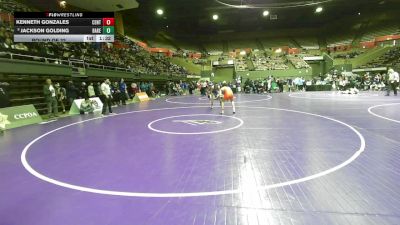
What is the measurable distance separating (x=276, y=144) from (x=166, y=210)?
149 inches

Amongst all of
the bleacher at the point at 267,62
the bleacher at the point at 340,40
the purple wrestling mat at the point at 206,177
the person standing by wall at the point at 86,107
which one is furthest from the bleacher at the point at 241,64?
the purple wrestling mat at the point at 206,177

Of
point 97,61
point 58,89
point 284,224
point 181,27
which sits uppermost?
point 181,27

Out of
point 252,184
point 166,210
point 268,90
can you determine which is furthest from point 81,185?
point 268,90

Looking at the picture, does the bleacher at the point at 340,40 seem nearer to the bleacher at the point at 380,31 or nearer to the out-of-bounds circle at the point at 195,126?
the bleacher at the point at 380,31

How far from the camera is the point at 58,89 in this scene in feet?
45.8

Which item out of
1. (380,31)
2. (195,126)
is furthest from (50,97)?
(380,31)

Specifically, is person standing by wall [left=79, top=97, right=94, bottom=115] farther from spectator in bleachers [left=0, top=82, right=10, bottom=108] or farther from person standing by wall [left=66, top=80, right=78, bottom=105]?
spectator in bleachers [left=0, top=82, right=10, bottom=108]

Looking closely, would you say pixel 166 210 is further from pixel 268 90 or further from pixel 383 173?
pixel 268 90

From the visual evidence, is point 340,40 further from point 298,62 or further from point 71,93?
point 71,93
